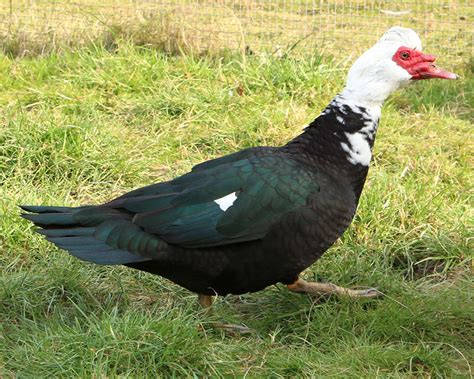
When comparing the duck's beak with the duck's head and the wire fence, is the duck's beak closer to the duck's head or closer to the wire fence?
the duck's head

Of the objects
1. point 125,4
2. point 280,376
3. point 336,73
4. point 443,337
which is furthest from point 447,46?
point 280,376

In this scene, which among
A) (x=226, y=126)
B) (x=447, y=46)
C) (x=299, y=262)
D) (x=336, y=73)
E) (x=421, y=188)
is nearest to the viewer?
(x=299, y=262)

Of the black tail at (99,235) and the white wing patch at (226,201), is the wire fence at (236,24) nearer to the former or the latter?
the white wing patch at (226,201)

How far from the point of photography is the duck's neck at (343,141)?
13.7 feet

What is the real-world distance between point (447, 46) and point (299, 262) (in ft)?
14.5

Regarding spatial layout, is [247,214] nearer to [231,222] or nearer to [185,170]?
[231,222]

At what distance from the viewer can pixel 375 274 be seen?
458 centimetres

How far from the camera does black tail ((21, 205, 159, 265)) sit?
3994 mm

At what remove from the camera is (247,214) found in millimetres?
3980

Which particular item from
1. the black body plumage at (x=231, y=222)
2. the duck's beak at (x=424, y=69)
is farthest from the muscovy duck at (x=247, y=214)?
the duck's beak at (x=424, y=69)

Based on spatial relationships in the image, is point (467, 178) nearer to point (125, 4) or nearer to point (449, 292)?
point (449, 292)

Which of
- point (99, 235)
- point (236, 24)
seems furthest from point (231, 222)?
point (236, 24)

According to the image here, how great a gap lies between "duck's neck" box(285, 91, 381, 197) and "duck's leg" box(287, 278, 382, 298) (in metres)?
0.48

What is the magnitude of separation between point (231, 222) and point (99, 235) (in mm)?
593
